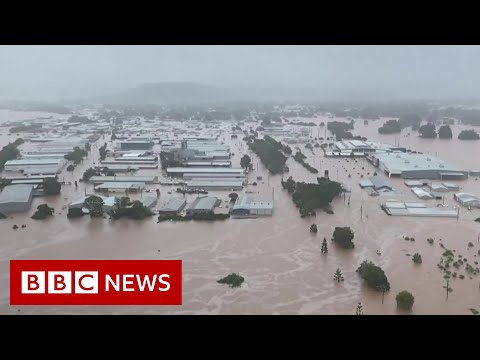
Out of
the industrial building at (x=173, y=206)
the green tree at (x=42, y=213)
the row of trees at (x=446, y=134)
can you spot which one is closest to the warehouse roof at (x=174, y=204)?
the industrial building at (x=173, y=206)

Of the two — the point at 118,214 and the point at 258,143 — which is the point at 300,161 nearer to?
the point at 258,143

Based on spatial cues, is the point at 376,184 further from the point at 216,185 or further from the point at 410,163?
the point at 216,185

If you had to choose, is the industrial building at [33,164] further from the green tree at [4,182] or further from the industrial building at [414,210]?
the industrial building at [414,210]

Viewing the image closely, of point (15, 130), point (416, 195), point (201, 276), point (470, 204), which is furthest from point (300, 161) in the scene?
point (15, 130)

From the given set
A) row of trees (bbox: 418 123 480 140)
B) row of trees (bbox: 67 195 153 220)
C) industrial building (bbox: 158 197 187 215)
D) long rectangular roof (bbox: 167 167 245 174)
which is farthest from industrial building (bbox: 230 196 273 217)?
row of trees (bbox: 418 123 480 140)

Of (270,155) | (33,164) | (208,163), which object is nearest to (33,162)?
(33,164)

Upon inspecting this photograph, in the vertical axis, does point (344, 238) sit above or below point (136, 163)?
below

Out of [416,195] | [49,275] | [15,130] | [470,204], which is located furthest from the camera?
[15,130]
